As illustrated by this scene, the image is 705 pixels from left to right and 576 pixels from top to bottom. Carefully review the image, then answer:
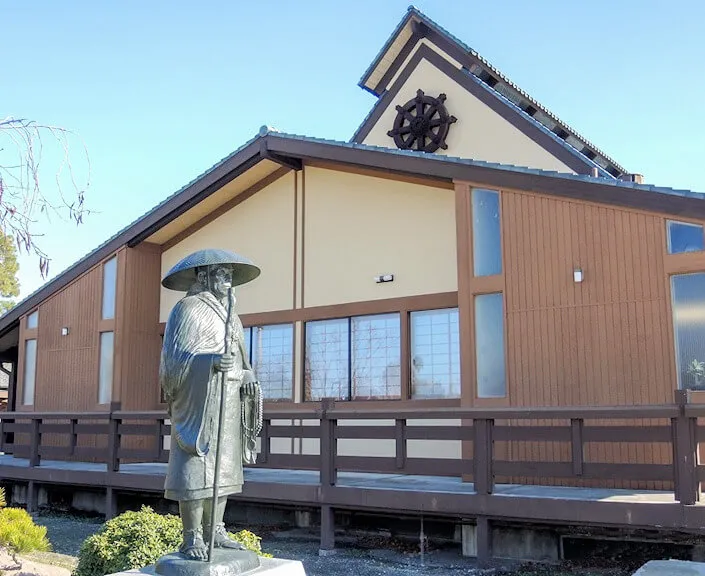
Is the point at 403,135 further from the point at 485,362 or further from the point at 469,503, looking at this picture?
the point at 469,503

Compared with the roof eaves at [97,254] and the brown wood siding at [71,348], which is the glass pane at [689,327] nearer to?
the roof eaves at [97,254]

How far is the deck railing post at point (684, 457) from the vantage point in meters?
7.03

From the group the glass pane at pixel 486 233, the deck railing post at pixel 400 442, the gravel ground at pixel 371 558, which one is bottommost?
the gravel ground at pixel 371 558

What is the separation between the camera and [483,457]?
26.9 feet

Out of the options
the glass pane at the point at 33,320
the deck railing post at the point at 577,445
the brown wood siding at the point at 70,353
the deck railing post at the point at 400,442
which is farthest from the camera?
the glass pane at the point at 33,320

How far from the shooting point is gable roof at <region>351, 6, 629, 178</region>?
13.9 m

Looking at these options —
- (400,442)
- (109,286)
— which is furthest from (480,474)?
(109,286)

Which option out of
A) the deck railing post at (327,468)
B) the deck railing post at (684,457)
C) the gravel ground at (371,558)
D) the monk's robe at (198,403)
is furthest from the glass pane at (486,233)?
the monk's robe at (198,403)

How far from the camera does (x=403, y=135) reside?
14.1m

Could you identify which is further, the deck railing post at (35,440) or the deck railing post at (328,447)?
the deck railing post at (35,440)

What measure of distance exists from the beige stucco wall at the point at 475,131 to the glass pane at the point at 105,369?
21.3 feet

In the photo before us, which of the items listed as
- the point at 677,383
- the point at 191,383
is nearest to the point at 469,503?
the point at 677,383

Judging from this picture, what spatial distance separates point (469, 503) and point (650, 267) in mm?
3375

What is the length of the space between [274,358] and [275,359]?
0.09ft
